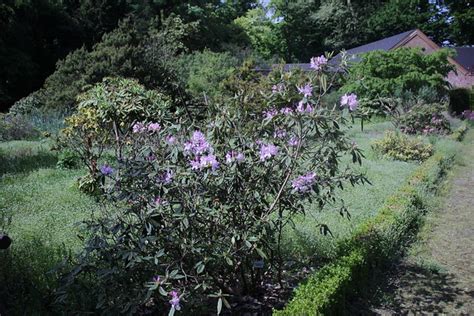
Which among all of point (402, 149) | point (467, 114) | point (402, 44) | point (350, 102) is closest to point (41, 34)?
point (402, 149)

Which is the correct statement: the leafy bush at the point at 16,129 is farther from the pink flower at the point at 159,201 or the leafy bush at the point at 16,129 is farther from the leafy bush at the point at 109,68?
the pink flower at the point at 159,201

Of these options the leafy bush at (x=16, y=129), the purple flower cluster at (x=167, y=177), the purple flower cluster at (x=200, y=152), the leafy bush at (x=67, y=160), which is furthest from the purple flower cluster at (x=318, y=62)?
the leafy bush at (x=16, y=129)

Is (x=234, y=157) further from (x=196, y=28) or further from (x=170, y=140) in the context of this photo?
(x=196, y=28)

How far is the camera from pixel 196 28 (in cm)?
2708

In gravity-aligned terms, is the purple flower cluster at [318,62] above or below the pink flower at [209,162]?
above

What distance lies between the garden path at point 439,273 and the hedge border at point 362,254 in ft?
0.69

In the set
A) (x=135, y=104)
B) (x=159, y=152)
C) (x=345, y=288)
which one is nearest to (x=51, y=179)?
(x=135, y=104)

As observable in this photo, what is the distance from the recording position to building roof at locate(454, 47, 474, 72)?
32.8m

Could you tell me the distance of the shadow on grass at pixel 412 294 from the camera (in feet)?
12.8

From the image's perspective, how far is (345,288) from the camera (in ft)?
12.1

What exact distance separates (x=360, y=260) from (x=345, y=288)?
19.3 inches

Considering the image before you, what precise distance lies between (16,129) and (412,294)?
1081 centimetres

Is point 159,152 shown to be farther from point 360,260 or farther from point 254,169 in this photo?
point 360,260

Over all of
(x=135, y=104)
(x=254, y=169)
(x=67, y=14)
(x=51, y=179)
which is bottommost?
(x=51, y=179)
